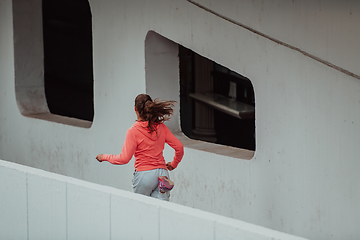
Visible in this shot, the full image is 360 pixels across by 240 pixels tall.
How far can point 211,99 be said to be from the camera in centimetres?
1224

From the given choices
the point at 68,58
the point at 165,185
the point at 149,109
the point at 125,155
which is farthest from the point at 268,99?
the point at 68,58

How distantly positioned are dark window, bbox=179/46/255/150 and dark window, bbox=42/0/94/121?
277 centimetres

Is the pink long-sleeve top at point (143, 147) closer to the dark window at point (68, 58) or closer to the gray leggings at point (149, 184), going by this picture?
the gray leggings at point (149, 184)

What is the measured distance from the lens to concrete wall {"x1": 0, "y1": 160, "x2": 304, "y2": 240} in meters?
2.86

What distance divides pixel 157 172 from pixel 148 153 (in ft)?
0.65

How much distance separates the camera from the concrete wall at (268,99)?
16.1 feet

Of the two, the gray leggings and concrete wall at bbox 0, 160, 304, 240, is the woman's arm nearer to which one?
the gray leggings

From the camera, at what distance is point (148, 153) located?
4.79 m

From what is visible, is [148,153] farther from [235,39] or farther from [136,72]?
[136,72]

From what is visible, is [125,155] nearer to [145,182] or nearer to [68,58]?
[145,182]

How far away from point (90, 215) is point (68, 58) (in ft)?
38.2

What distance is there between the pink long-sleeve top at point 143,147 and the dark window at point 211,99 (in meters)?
6.92

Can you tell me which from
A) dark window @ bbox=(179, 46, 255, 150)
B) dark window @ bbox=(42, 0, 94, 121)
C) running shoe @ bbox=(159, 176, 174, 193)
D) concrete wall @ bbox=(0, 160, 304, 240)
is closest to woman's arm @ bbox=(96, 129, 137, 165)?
running shoe @ bbox=(159, 176, 174, 193)

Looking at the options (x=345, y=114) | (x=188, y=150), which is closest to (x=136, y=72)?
(x=188, y=150)
